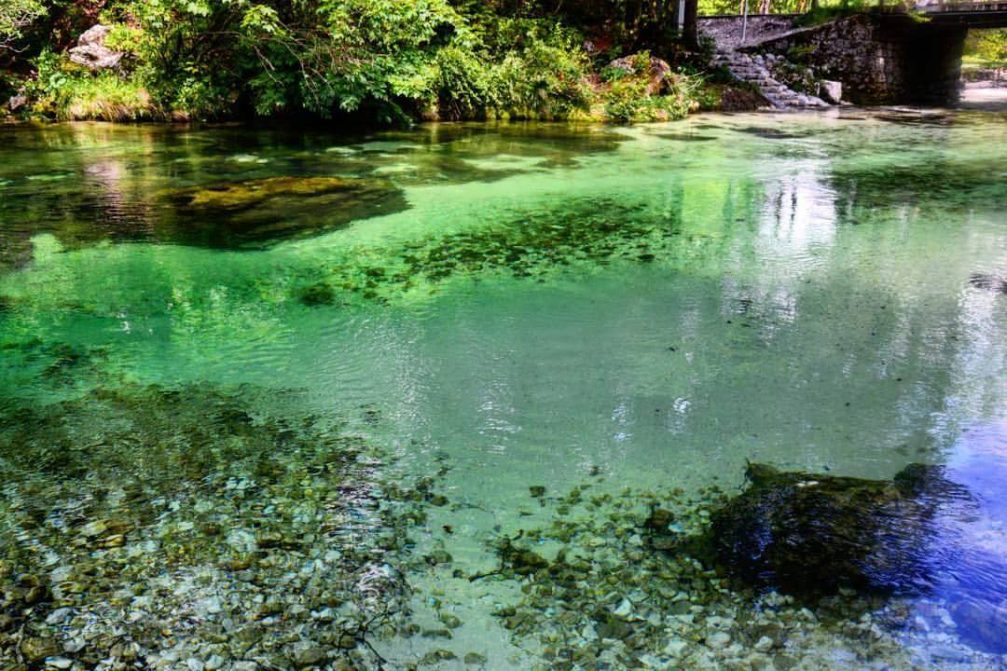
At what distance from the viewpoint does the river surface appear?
2.31 m

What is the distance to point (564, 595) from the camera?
96.2 inches

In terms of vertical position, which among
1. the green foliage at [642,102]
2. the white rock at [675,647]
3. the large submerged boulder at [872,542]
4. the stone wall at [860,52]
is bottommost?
the white rock at [675,647]

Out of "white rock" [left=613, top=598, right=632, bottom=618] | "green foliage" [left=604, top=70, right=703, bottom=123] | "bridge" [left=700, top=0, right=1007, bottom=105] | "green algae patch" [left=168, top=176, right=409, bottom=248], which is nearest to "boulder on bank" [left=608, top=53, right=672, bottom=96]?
"green foliage" [left=604, top=70, right=703, bottom=123]

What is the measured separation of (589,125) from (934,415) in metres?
13.1

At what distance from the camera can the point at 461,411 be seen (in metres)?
3.75

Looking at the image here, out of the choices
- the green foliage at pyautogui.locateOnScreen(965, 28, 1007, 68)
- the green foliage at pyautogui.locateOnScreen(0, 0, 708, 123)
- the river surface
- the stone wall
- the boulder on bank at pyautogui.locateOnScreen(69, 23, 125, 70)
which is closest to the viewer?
the river surface

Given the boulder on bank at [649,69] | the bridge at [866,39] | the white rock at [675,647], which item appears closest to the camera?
the white rock at [675,647]

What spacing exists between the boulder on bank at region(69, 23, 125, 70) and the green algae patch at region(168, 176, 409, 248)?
8458 millimetres

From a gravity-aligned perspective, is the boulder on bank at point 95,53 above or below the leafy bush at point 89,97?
above

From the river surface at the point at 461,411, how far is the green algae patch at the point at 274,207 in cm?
7

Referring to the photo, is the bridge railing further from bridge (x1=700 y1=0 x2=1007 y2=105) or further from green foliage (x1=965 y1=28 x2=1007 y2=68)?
green foliage (x1=965 y1=28 x2=1007 y2=68)

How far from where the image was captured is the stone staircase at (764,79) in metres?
19.6

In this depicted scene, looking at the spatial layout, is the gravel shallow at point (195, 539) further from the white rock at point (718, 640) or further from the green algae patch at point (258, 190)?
the green algae patch at point (258, 190)

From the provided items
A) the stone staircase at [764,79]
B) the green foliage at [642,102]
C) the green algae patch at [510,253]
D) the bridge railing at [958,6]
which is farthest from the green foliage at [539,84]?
the bridge railing at [958,6]
